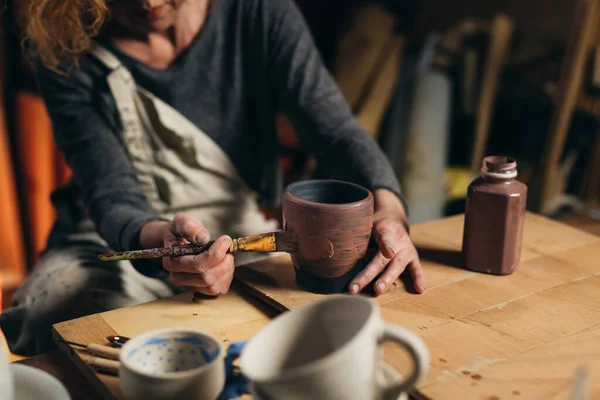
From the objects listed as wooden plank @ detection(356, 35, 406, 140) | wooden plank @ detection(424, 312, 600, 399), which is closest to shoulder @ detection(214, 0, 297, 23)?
wooden plank @ detection(424, 312, 600, 399)

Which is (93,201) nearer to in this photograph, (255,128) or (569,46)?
(255,128)

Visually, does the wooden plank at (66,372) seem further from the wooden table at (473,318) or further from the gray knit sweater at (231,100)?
Result: the gray knit sweater at (231,100)

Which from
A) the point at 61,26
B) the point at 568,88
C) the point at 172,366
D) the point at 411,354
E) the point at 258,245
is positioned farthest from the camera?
the point at 568,88

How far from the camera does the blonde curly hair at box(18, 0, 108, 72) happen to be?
120 centimetres

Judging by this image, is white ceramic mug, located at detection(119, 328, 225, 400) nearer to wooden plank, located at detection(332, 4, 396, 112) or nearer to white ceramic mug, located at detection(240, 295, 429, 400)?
white ceramic mug, located at detection(240, 295, 429, 400)

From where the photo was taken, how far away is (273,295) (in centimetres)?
96

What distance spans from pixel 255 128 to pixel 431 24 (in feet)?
6.14

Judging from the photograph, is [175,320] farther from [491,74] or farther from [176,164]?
[491,74]

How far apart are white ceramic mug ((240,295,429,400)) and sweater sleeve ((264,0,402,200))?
2.31 ft

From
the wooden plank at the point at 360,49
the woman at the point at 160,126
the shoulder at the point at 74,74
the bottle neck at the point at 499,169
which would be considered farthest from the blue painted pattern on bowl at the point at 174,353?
the wooden plank at the point at 360,49

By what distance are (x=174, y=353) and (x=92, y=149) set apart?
73 centimetres

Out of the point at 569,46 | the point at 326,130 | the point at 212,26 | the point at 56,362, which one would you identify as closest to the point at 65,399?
the point at 56,362

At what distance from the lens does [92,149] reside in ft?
4.36

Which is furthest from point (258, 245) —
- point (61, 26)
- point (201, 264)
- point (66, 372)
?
point (61, 26)
